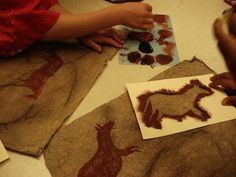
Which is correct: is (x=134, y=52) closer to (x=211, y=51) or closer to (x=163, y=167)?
(x=211, y=51)

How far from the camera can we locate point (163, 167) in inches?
22.4

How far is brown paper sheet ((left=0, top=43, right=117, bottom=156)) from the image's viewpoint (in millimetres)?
592

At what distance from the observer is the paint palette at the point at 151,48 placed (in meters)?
0.75

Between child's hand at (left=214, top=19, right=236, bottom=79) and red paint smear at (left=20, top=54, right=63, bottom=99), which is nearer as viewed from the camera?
child's hand at (left=214, top=19, right=236, bottom=79)

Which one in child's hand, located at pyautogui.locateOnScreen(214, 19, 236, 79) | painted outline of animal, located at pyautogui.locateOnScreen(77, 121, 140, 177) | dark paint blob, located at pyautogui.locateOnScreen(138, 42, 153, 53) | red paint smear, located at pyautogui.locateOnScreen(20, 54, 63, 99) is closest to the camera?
child's hand, located at pyautogui.locateOnScreen(214, 19, 236, 79)

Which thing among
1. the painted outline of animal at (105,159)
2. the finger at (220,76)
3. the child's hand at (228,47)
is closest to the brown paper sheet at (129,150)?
the painted outline of animal at (105,159)

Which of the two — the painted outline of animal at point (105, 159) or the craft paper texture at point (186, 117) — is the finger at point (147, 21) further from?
the painted outline of animal at point (105, 159)

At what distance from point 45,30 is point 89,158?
0.31 meters

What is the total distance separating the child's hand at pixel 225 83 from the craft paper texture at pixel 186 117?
10 millimetres

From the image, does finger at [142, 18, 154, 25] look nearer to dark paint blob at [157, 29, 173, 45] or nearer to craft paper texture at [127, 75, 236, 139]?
dark paint blob at [157, 29, 173, 45]

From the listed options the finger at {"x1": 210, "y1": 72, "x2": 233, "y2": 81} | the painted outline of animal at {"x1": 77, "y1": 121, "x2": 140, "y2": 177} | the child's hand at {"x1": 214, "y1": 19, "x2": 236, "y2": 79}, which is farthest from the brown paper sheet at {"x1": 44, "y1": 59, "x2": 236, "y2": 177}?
the child's hand at {"x1": 214, "y1": 19, "x2": 236, "y2": 79}

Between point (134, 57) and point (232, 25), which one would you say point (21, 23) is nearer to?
point (134, 57)

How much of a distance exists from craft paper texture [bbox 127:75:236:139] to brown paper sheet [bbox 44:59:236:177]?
11 millimetres

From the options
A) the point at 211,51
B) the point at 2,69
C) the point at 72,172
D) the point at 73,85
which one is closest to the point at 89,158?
the point at 72,172
